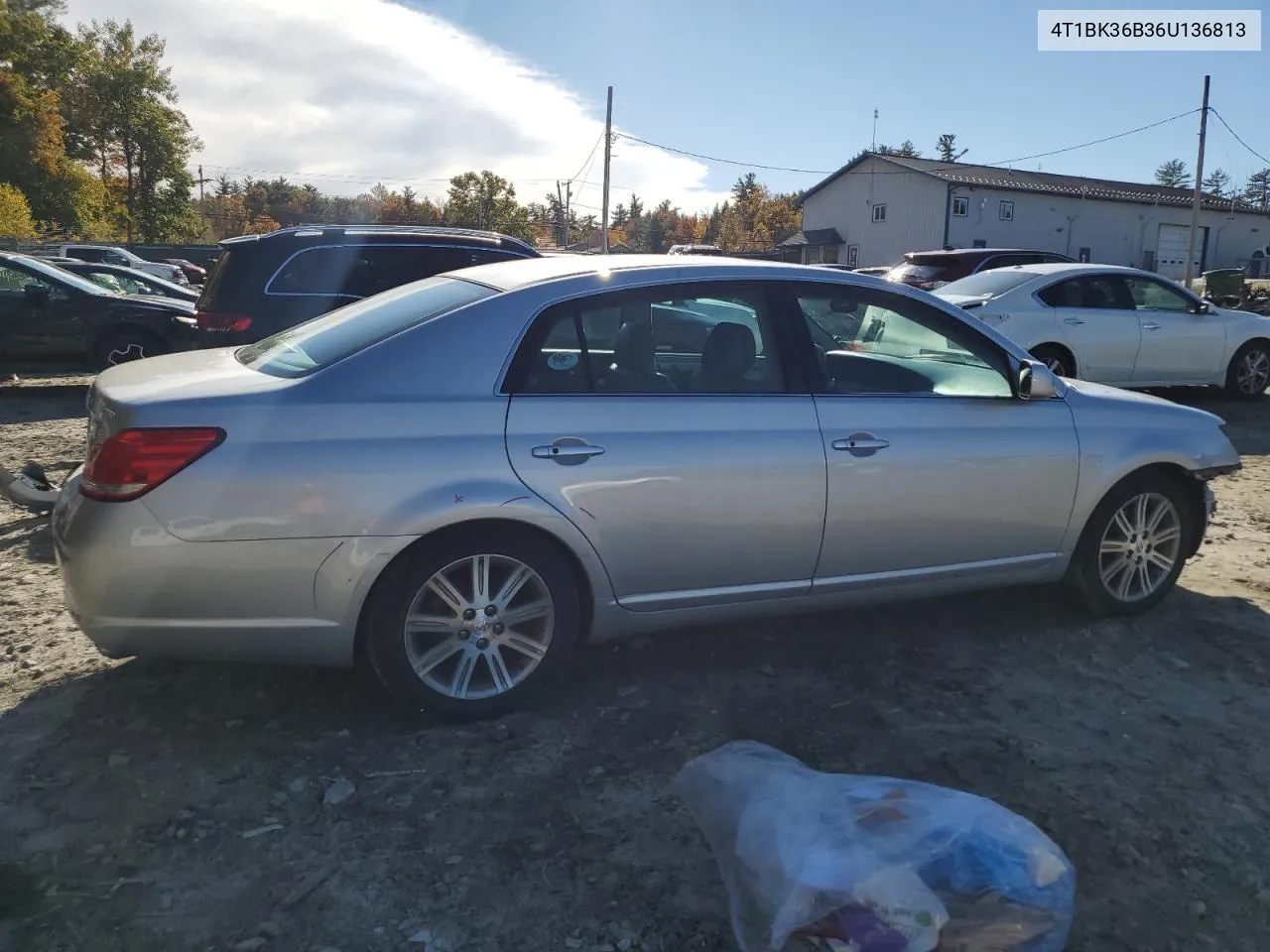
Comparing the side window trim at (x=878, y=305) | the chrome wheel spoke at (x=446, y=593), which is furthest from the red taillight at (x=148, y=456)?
the side window trim at (x=878, y=305)

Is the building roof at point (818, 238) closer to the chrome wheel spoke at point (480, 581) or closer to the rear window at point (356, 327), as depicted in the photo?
the rear window at point (356, 327)

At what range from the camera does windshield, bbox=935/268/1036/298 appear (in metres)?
9.70

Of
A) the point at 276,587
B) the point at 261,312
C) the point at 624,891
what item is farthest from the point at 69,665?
the point at 261,312

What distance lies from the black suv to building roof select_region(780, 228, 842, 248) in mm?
44097

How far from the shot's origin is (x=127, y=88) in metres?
55.9

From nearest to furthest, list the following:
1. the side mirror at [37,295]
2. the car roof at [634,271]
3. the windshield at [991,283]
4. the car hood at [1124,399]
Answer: the car roof at [634,271] < the car hood at [1124,399] < the windshield at [991,283] < the side mirror at [37,295]

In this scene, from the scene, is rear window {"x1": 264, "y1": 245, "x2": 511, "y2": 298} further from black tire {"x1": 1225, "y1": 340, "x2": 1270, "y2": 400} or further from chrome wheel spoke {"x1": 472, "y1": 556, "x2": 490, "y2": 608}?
black tire {"x1": 1225, "y1": 340, "x2": 1270, "y2": 400}

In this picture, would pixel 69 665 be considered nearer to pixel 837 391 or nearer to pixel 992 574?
pixel 837 391

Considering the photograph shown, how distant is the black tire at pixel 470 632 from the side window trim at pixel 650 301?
1.81 feet

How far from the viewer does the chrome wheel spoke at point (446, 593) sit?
3.20 m

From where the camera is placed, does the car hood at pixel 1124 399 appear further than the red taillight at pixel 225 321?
No

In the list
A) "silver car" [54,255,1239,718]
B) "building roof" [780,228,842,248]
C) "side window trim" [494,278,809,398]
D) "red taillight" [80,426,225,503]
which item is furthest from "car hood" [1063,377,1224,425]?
"building roof" [780,228,842,248]

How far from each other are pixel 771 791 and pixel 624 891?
1.53 ft

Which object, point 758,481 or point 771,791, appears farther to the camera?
point 758,481
